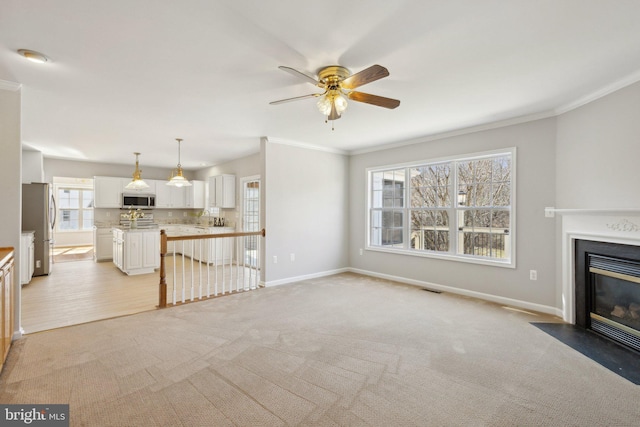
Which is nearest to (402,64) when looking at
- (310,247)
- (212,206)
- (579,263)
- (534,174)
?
(534,174)

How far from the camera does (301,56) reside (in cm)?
239

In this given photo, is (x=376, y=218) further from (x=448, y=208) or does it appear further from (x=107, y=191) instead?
(x=107, y=191)

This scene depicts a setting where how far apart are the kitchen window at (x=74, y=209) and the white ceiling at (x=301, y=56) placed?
6.31 metres

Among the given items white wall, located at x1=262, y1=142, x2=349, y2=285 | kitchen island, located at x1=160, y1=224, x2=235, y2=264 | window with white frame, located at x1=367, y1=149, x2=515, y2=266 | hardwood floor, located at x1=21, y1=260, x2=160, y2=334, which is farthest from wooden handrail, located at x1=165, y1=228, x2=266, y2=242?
window with white frame, located at x1=367, y1=149, x2=515, y2=266

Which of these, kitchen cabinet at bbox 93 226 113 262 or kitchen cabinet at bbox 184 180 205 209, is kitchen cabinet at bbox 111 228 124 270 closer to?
kitchen cabinet at bbox 93 226 113 262

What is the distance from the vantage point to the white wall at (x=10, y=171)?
2854 mm

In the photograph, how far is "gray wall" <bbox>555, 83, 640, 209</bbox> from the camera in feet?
9.27

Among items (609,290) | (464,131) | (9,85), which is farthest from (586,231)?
(9,85)

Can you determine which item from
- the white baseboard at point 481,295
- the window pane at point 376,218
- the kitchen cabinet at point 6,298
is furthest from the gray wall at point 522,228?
the kitchen cabinet at point 6,298

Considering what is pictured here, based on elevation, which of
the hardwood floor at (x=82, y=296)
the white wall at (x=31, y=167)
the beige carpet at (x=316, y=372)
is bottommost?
the beige carpet at (x=316, y=372)

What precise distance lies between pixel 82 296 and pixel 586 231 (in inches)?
250

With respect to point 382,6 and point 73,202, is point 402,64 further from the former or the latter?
point 73,202

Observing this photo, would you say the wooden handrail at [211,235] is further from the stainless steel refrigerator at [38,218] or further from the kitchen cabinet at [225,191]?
the stainless steel refrigerator at [38,218]

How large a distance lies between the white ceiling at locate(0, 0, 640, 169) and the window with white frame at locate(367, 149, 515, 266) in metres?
0.79
